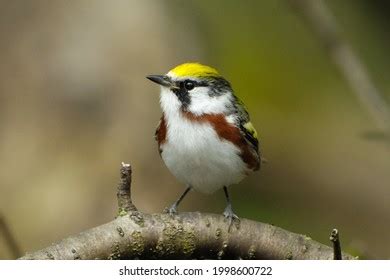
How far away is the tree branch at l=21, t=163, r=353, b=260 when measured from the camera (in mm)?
2994

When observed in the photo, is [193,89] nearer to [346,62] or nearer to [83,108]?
[346,62]

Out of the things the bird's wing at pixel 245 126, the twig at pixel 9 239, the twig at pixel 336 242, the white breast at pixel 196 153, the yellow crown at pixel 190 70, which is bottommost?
the twig at pixel 9 239

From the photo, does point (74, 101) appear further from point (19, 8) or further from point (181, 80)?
point (181, 80)

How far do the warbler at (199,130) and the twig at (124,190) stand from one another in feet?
2.37

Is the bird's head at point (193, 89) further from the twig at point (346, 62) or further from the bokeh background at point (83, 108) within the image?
the bokeh background at point (83, 108)

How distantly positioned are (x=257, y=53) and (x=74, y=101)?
2.37 meters

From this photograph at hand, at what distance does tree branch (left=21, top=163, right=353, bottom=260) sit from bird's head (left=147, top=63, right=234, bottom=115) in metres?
0.68

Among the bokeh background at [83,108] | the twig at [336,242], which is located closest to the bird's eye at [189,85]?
the twig at [336,242]

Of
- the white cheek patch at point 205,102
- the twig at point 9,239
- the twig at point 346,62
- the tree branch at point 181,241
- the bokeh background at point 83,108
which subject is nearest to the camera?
the tree branch at point 181,241

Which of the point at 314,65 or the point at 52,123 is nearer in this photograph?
the point at 52,123

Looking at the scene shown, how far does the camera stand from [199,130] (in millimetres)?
3846

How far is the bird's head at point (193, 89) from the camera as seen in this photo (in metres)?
3.79

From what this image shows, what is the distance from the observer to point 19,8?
20.1 feet

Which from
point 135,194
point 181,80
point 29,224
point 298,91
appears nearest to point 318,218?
point 298,91
